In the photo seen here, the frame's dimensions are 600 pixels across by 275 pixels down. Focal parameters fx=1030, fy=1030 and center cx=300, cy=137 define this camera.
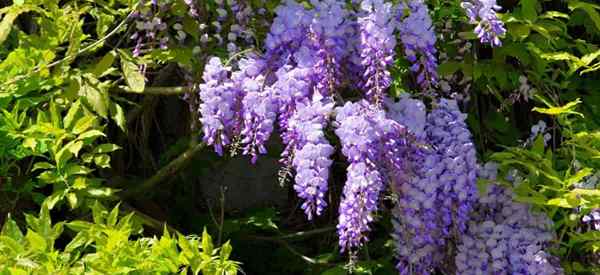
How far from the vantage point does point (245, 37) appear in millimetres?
2951

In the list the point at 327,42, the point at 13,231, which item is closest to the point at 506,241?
the point at 327,42

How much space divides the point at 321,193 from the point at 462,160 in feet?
1.50

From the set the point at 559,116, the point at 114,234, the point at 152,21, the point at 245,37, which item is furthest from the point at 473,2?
the point at 114,234

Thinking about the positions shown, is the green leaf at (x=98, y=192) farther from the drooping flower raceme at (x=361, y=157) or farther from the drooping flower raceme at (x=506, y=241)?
the drooping flower raceme at (x=506, y=241)

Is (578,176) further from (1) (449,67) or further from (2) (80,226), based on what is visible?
(2) (80,226)

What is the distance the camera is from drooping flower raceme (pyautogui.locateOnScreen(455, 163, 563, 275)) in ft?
9.26

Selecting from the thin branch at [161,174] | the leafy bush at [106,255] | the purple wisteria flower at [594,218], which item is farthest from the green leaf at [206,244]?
the purple wisteria flower at [594,218]

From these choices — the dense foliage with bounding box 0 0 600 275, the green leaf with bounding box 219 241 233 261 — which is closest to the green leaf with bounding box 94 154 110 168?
the dense foliage with bounding box 0 0 600 275

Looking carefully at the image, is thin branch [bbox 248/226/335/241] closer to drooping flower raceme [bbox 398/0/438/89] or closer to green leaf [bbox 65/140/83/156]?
drooping flower raceme [bbox 398/0/438/89]

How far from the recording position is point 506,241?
9.40 feet

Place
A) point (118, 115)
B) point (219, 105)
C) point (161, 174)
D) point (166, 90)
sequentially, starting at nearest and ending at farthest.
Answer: point (219, 105), point (118, 115), point (166, 90), point (161, 174)

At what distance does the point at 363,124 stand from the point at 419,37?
33 cm

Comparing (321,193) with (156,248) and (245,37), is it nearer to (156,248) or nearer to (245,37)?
(156,248)

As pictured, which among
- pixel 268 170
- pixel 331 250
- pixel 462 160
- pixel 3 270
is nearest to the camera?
pixel 3 270
